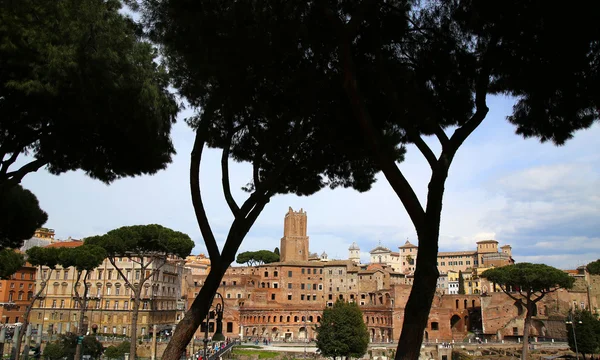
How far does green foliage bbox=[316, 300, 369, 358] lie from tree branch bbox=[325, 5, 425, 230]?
1057 inches

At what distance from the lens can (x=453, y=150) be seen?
555 centimetres

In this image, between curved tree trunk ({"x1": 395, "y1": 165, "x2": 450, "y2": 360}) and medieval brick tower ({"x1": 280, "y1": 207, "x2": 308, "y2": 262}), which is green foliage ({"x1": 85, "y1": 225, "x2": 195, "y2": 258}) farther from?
medieval brick tower ({"x1": 280, "y1": 207, "x2": 308, "y2": 262})

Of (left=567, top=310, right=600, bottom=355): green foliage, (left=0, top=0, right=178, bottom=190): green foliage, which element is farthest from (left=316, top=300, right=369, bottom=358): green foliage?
(left=0, top=0, right=178, bottom=190): green foliage

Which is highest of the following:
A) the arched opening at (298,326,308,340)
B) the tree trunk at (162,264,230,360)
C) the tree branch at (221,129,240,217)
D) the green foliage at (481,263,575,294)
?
the tree branch at (221,129,240,217)

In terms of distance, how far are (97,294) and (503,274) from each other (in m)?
31.0

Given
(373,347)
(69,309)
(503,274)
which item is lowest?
(373,347)

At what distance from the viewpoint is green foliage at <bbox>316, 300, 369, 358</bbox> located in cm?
3048

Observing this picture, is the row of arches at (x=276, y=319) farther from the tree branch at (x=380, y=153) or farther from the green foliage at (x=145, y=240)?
the tree branch at (x=380, y=153)

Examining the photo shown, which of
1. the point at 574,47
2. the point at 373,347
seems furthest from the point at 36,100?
the point at 373,347

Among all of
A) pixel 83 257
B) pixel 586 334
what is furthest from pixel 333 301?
pixel 83 257

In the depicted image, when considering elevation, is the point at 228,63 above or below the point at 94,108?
above

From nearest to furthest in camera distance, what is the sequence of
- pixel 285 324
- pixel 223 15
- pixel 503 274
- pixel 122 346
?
pixel 223 15
pixel 122 346
pixel 503 274
pixel 285 324

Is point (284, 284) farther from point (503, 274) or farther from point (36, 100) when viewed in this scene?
point (36, 100)

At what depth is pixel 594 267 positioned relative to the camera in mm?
47375
